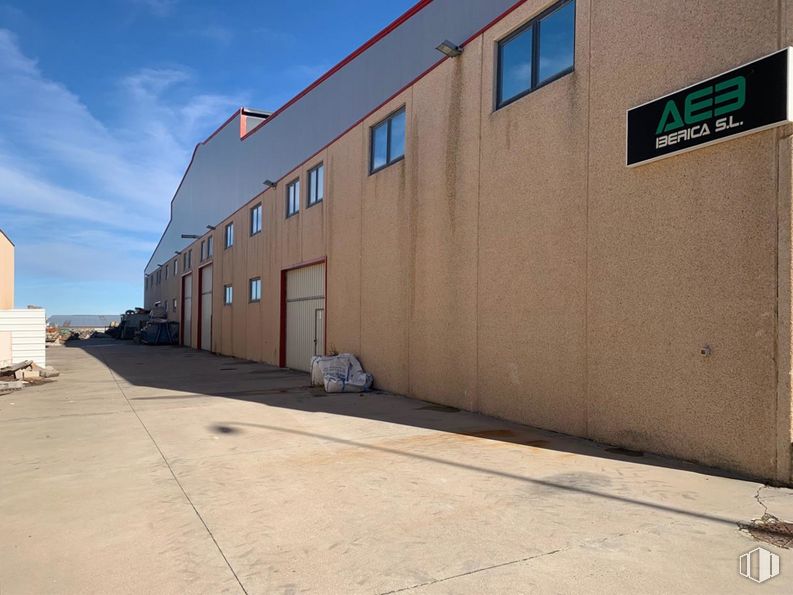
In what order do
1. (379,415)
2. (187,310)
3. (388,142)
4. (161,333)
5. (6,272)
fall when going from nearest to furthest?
1. (379,415)
2. (388,142)
3. (6,272)
4. (187,310)
5. (161,333)

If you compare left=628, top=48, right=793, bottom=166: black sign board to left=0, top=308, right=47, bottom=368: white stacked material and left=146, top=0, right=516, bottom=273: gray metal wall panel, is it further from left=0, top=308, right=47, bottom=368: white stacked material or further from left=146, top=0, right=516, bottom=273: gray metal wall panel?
left=0, top=308, right=47, bottom=368: white stacked material

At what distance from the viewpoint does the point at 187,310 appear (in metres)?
38.0

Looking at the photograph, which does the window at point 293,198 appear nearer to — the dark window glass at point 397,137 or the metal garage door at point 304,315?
the metal garage door at point 304,315

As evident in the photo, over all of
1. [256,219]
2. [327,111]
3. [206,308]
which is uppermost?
[327,111]

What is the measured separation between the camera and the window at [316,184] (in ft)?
55.9

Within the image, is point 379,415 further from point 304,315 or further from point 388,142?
point 304,315

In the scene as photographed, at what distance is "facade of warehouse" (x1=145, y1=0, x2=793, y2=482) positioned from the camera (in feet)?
18.7

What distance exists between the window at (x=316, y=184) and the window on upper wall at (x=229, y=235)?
416 inches

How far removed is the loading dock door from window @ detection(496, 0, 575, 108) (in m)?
25.4

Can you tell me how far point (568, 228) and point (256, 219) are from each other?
18247 mm

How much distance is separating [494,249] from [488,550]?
619 centimetres

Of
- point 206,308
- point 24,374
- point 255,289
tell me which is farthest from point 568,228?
point 206,308

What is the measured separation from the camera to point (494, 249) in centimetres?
943

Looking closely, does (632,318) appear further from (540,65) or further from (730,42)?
(540,65)
